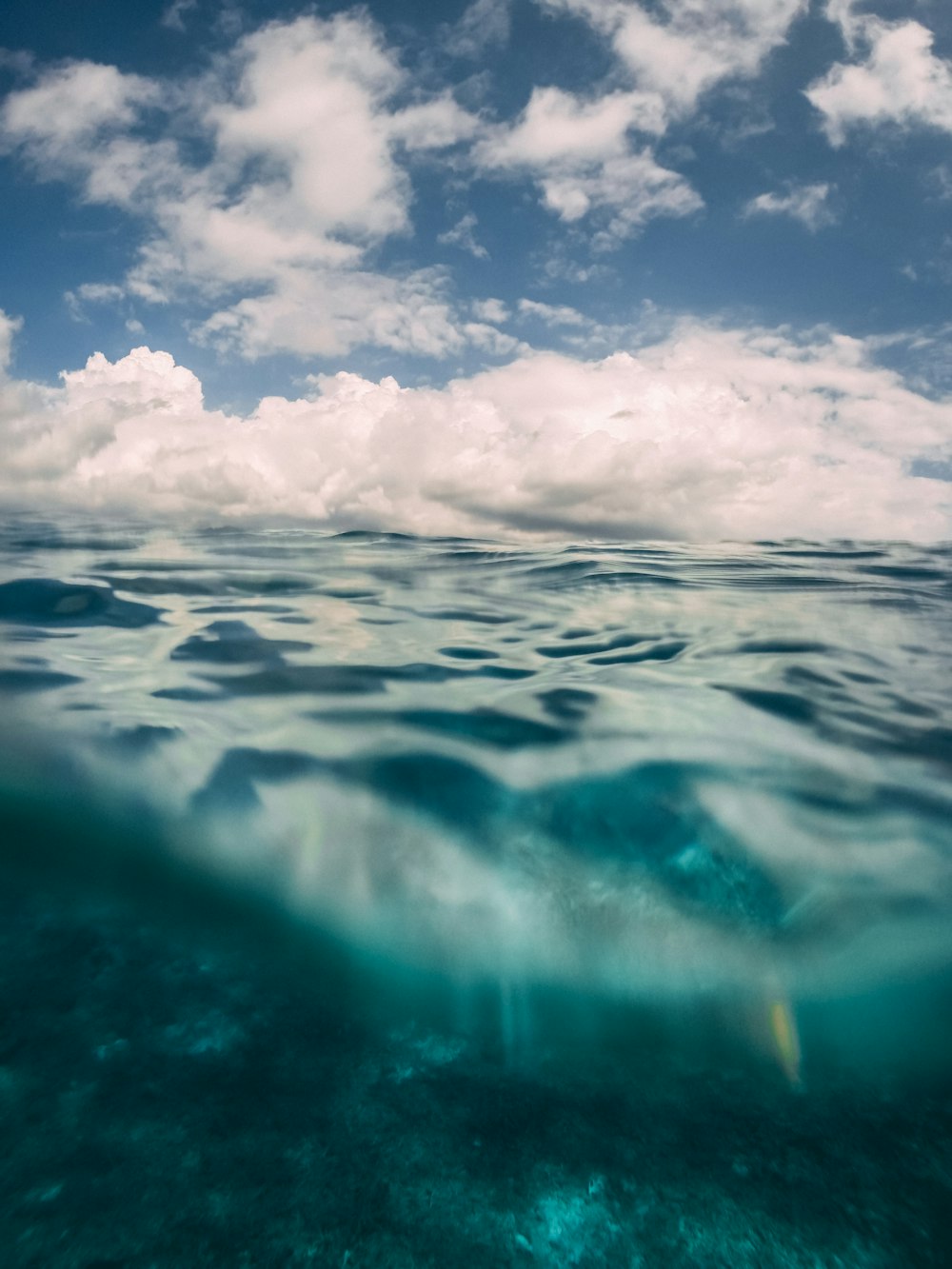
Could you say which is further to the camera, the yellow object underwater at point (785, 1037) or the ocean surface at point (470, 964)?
the yellow object underwater at point (785, 1037)

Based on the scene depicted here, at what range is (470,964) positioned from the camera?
9.39 ft

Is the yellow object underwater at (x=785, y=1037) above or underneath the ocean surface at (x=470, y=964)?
underneath

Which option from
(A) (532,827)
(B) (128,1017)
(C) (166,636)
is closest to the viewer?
(B) (128,1017)

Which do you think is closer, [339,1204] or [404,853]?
[339,1204]

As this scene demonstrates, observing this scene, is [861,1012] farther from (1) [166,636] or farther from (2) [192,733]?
(1) [166,636]

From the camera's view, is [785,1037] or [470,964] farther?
A: [470,964]

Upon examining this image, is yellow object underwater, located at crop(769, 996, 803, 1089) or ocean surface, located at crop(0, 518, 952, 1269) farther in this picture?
yellow object underwater, located at crop(769, 996, 803, 1089)

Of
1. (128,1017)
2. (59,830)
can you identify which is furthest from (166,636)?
(128,1017)

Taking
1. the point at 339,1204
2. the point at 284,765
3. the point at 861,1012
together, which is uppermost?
the point at 284,765

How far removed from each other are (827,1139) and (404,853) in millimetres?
2038

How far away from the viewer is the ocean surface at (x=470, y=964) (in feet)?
5.72

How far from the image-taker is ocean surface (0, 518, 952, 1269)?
5.72 ft

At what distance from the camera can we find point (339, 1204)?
1715 millimetres

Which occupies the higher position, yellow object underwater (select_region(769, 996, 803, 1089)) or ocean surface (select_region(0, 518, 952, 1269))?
ocean surface (select_region(0, 518, 952, 1269))
